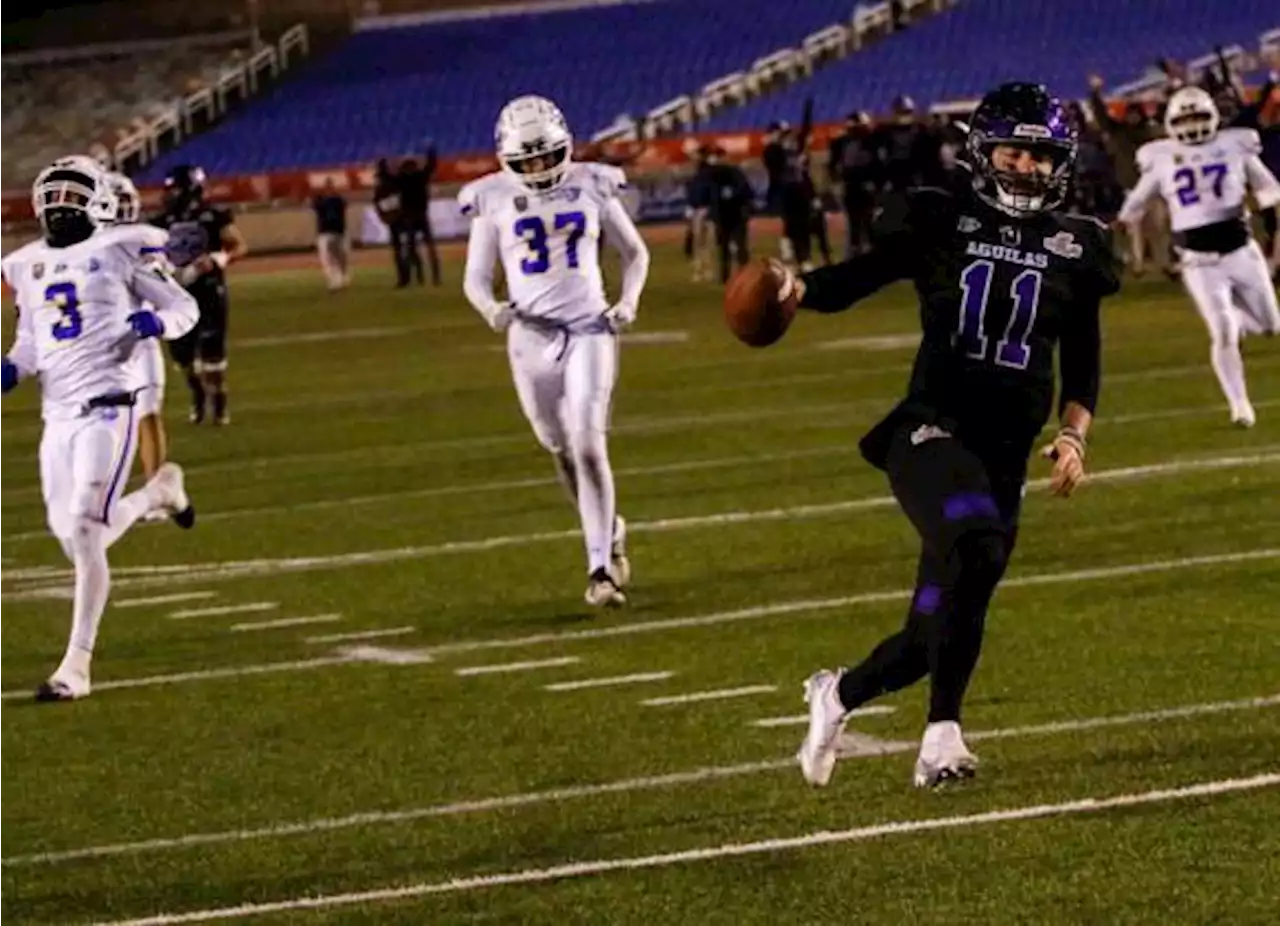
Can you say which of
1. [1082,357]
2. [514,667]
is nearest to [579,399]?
[514,667]

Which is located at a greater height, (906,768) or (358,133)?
(906,768)

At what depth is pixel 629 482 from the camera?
44.3 ft

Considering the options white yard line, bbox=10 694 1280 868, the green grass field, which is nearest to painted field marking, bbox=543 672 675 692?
the green grass field

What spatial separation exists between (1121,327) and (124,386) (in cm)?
1234

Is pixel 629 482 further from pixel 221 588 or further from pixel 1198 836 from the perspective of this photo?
pixel 1198 836

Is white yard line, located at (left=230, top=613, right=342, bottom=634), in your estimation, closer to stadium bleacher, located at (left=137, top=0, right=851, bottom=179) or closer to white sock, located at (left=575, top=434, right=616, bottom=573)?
white sock, located at (left=575, top=434, right=616, bottom=573)

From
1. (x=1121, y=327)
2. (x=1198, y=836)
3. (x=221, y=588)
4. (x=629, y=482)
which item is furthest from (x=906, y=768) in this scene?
(x=1121, y=327)

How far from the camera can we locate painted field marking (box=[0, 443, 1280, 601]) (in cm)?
1131

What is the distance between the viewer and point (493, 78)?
4397 cm

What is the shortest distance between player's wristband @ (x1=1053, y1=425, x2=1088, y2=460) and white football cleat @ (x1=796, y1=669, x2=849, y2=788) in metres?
0.70

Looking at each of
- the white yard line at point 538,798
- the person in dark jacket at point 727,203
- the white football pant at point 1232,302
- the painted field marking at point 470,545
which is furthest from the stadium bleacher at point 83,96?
the white yard line at point 538,798

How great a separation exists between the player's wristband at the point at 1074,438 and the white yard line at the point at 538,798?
0.99 metres

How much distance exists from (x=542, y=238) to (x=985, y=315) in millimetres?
3831

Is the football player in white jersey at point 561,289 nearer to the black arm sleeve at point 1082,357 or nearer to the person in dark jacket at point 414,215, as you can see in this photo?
the black arm sleeve at point 1082,357
